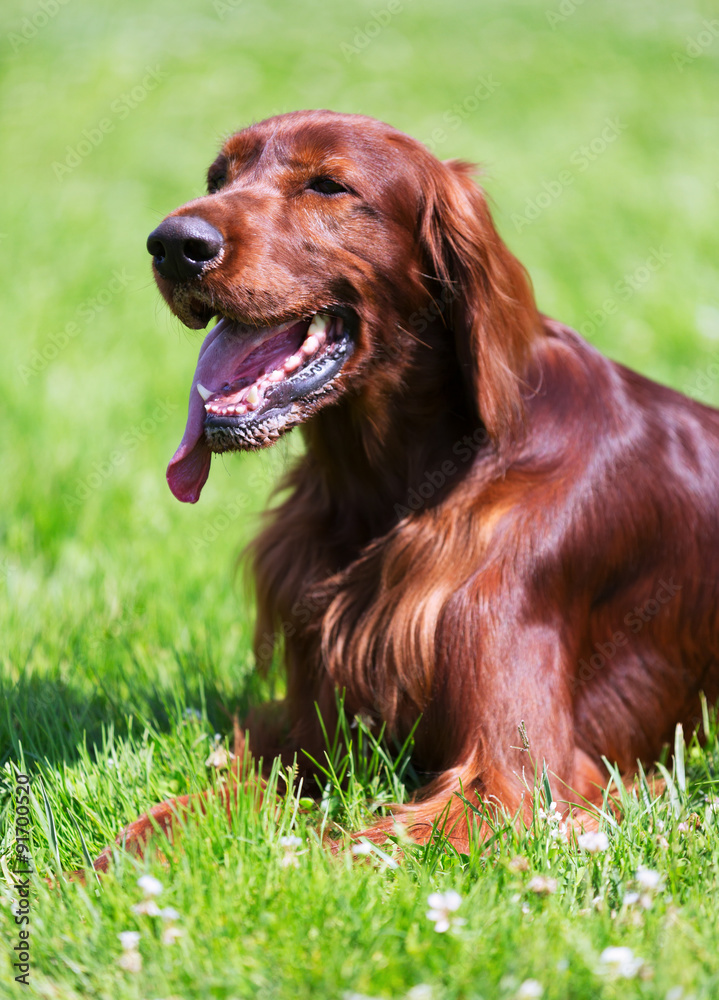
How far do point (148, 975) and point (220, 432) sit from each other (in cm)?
121

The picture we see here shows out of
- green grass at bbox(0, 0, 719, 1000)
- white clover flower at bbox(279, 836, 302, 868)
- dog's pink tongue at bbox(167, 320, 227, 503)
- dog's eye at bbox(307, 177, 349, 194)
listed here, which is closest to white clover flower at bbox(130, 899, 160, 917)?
green grass at bbox(0, 0, 719, 1000)

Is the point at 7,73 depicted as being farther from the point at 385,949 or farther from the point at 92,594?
the point at 385,949

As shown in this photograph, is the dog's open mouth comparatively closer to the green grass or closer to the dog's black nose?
the dog's black nose

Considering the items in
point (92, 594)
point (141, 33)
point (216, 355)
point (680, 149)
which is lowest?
point (92, 594)

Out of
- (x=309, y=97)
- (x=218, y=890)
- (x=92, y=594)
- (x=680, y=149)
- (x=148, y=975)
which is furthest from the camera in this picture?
(x=309, y=97)

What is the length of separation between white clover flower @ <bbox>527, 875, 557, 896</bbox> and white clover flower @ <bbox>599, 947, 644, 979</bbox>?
0.83 ft

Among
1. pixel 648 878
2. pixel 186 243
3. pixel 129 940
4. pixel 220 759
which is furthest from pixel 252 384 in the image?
pixel 648 878

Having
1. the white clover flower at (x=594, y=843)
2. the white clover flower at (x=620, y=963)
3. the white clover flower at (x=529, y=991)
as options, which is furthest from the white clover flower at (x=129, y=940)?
the white clover flower at (x=594, y=843)

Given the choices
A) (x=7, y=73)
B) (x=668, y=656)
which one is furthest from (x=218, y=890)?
(x=7, y=73)

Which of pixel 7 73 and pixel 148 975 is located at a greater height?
pixel 7 73

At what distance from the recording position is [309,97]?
1104 cm

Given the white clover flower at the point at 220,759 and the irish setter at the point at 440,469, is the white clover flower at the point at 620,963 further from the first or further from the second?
the white clover flower at the point at 220,759

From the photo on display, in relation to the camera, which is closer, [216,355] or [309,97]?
[216,355]

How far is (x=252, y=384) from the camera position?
2617 mm
